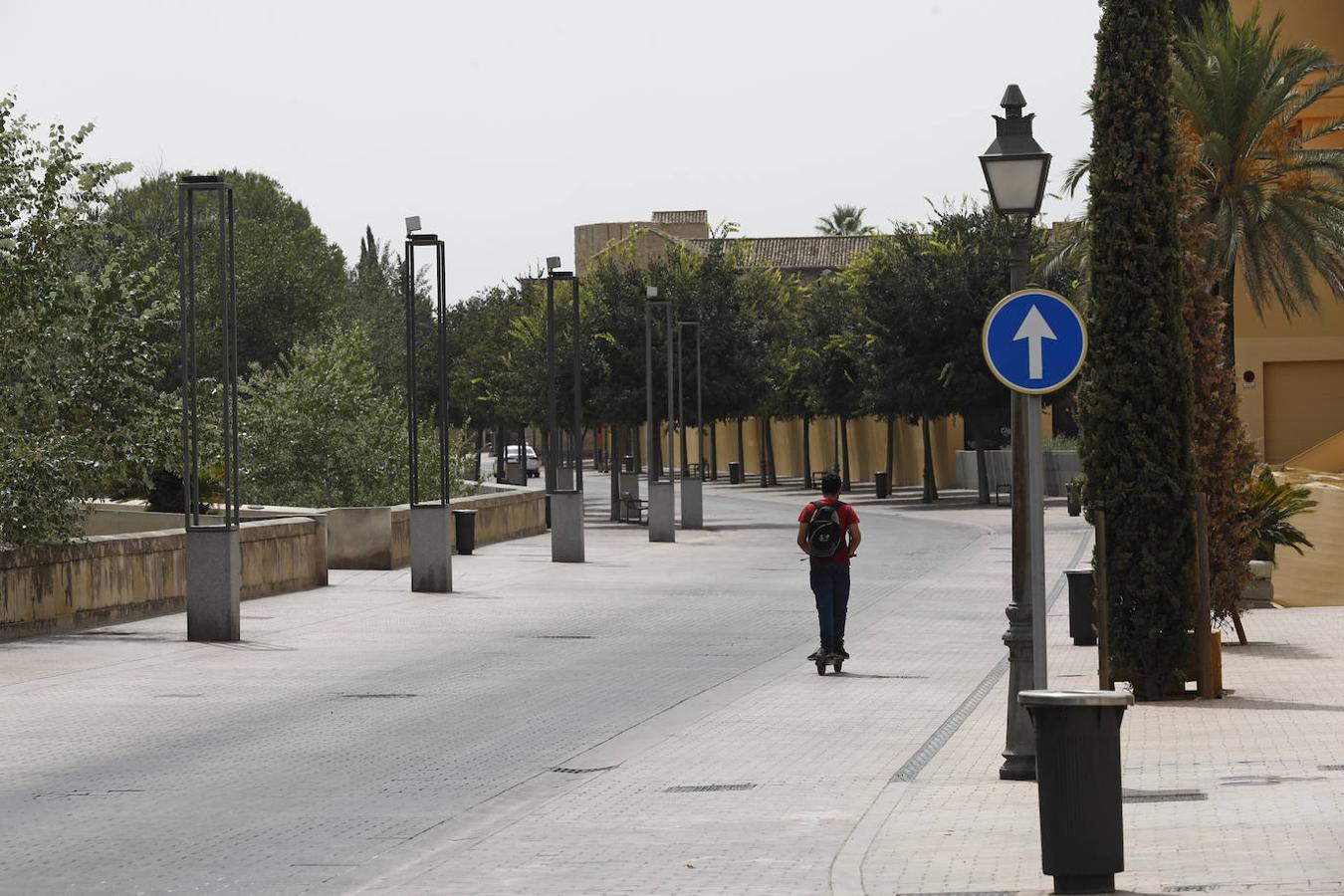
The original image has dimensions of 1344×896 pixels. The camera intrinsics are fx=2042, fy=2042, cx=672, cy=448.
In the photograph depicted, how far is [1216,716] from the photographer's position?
13.8 meters

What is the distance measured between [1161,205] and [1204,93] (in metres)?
22.1

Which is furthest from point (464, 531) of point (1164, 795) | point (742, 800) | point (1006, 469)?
point (1006, 469)

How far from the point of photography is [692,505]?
48.9 m

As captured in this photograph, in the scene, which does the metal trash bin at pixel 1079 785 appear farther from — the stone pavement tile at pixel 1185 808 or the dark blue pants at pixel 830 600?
the dark blue pants at pixel 830 600

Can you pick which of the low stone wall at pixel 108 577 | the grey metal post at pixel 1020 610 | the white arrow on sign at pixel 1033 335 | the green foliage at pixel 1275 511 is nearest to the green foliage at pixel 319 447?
A: the low stone wall at pixel 108 577

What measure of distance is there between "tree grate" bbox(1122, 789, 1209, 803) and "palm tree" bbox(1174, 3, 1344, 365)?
25581 millimetres

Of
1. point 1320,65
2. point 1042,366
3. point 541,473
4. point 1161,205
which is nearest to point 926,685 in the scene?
point 1161,205

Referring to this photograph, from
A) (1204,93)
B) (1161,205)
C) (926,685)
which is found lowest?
(926,685)

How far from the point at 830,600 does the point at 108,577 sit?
9.25 metres

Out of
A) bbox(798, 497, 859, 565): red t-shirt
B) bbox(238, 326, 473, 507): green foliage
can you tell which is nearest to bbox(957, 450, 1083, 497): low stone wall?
bbox(238, 326, 473, 507): green foliage

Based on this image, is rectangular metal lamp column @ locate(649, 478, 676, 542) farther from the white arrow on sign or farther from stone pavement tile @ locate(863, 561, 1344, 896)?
the white arrow on sign

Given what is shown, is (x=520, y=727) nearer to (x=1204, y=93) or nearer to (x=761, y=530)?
(x=1204, y=93)

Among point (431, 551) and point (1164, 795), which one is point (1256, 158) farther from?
point (1164, 795)

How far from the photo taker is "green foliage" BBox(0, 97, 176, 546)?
21875mm
